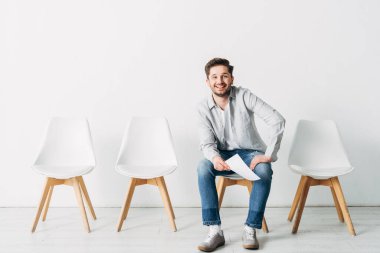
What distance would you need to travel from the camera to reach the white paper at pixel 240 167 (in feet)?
7.52

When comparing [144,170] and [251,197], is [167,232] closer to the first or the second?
[144,170]

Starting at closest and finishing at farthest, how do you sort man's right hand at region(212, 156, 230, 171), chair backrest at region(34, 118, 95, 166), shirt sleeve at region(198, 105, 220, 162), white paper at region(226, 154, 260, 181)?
white paper at region(226, 154, 260, 181) → man's right hand at region(212, 156, 230, 171) → shirt sleeve at region(198, 105, 220, 162) → chair backrest at region(34, 118, 95, 166)

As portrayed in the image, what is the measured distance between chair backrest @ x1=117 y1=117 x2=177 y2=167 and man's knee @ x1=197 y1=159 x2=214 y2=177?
0.44 meters

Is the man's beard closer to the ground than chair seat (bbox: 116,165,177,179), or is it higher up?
higher up

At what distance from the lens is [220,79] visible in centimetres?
256

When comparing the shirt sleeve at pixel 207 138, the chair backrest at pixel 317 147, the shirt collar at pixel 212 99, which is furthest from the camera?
the chair backrest at pixel 317 147

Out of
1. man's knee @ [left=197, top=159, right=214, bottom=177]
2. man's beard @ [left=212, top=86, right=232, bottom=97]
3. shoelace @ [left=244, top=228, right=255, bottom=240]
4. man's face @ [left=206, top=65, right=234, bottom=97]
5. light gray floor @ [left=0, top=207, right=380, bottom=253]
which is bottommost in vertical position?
light gray floor @ [left=0, top=207, right=380, bottom=253]

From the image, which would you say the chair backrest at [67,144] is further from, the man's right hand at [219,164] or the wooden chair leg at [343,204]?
the wooden chair leg at [343,204]

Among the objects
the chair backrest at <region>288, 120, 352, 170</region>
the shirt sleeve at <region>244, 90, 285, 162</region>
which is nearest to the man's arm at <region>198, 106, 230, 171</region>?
the shirt sleeve at <region>244, 90, 285, 162</region>

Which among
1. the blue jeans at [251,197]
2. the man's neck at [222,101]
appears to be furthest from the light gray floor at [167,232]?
the man's neck at [222,101]

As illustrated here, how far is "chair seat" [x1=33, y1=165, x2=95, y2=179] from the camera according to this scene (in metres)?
2.65

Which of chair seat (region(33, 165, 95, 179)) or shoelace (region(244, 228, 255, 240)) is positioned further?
chair seat (region(33, 165, 95, 179))

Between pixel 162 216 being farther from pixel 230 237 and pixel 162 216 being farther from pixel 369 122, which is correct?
pixel 369 122

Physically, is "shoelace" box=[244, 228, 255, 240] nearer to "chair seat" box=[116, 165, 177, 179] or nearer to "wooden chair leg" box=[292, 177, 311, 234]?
"wooden chair leg" box=[292, 177, 311, 234]
